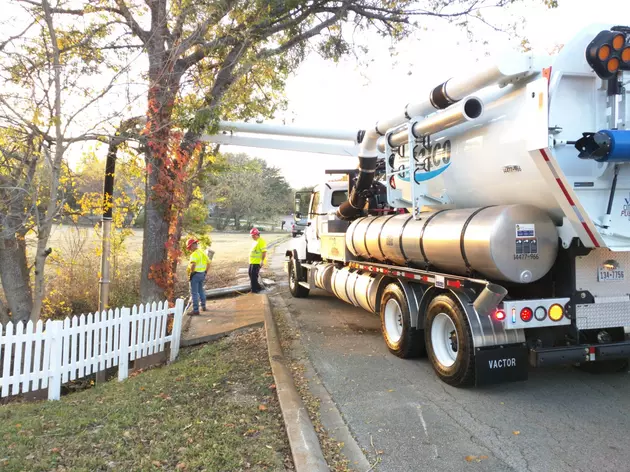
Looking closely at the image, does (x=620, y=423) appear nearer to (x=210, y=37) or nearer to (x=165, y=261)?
(x=165, y=261)

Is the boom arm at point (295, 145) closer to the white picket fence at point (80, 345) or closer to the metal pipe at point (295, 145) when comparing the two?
the metal pipe at point (295, 145)

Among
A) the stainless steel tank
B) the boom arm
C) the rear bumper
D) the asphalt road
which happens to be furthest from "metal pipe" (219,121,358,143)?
the rear bumper

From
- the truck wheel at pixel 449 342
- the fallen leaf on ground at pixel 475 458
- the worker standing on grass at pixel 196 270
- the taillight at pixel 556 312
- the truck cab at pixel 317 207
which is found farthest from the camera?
the truck cab at pixel 317 207

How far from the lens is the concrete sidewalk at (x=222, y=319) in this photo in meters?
7.99

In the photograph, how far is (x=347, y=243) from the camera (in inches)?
310

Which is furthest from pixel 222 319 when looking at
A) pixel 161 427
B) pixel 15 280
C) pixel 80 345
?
pixel 161 427

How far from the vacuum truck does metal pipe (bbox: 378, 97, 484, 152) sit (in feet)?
0.05

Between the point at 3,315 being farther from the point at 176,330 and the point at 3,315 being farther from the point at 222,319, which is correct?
the point at 222,319

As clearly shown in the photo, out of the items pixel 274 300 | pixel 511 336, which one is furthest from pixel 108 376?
pixel 511 336

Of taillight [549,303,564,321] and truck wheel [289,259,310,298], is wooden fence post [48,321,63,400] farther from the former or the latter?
truck wheel [289,259,310,298]

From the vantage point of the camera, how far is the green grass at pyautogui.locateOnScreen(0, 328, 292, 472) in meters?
3.26

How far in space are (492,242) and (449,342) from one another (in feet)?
5.22

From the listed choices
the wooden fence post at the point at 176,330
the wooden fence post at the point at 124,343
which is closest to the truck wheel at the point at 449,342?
the wooden fence post at the point at 176,330

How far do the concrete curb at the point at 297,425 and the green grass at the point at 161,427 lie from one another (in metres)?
0.09
